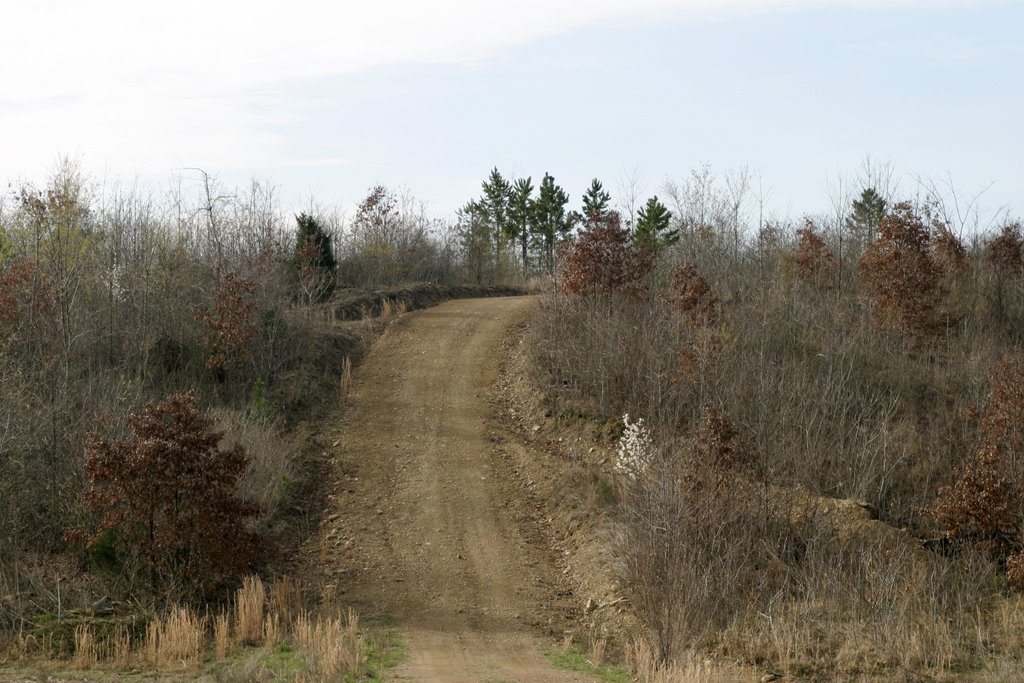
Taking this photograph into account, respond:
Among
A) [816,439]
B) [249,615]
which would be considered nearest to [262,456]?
[249,615]

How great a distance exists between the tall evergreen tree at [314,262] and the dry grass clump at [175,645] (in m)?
16.3

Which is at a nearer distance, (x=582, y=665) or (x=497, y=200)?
(x=582, y=665)

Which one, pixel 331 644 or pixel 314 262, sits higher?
pixel 314 262

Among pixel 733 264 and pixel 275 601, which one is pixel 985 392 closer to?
pixel 733 264

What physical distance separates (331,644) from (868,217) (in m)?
30.1

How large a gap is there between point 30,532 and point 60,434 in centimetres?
185

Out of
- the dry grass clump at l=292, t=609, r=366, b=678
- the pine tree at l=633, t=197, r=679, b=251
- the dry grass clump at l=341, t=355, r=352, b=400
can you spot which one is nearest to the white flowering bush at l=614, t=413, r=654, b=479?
the dry grass clump at l=292, t=609, r=366, b=678

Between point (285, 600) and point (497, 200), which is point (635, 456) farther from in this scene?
point (497, 200)

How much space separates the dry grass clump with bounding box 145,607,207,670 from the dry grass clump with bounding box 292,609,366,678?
1224mm

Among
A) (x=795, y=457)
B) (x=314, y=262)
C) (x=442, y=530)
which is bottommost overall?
(x=442, y=530)

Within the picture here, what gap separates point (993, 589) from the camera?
15852mm

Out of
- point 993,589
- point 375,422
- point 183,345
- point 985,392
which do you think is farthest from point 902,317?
point 183,345

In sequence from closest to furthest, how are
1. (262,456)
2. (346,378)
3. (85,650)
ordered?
(85,650)
(262,456)
(346,378)

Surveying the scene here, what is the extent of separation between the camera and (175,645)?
12.4 metres
